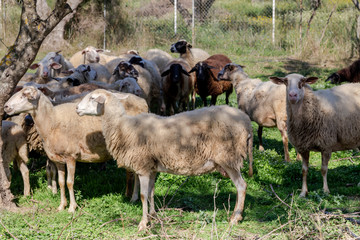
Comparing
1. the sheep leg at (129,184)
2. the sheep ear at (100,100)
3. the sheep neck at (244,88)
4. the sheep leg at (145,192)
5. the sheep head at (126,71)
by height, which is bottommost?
the sheep leg at (129,184)

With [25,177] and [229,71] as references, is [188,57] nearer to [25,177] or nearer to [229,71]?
[229,71]

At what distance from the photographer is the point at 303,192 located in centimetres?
695

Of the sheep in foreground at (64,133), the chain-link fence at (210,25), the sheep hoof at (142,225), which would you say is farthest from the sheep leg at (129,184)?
the chain-link fence at (210,25)

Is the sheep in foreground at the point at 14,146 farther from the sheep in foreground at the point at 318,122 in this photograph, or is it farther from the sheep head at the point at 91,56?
the sheep head at the point at 91,56

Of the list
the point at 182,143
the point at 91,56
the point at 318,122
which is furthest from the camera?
the point at 91,56

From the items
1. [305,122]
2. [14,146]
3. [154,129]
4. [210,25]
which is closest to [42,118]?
[14,146]

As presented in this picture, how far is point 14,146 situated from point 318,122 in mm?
4521

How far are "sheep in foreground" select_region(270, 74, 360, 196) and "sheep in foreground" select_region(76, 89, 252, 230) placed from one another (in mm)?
1273

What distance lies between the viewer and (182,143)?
227 inches

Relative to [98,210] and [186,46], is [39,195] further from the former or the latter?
[186,46]

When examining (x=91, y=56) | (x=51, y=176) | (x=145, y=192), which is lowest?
(x=51, y=176)

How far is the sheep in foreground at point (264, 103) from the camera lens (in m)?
8.98

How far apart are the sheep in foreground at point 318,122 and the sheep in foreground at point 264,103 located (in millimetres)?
1855

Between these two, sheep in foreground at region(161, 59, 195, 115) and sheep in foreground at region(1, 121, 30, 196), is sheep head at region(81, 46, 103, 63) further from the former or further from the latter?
sheep in foreground at region(1, 121, 30, 196)
